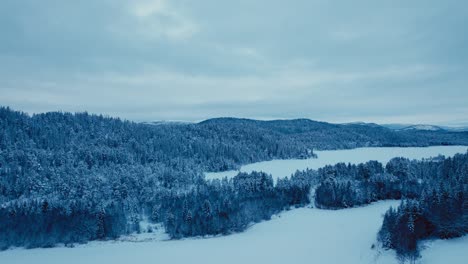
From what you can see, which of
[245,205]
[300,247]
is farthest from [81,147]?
[300,247]

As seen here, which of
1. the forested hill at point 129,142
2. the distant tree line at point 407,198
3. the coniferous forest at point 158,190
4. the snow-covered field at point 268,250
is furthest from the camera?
the forested hill at point 129,142

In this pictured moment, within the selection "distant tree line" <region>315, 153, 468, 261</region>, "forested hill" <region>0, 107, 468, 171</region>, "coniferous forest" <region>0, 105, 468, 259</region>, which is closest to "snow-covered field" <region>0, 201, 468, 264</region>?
"distant tree line" <region>315, 153, 468, 261</region>

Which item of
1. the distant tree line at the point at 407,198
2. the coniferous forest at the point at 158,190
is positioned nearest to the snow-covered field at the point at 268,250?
the distant tree line at the point at 407,198

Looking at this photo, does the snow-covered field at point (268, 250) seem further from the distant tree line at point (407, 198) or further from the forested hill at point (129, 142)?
the forested hill at point (129, 142)

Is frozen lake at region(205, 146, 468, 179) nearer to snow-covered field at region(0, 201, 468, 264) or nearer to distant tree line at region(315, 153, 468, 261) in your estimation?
distant tree line at region(315, 153, 468, 261)

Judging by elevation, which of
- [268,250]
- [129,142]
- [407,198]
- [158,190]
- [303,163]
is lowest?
[268,250]

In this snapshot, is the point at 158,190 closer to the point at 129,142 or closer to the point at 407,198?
the point at 407,198

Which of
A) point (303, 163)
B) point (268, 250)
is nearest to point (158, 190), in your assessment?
point (268, 250)

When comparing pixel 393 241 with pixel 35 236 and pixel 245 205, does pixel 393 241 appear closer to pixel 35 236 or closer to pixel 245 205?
pixel 245 205
